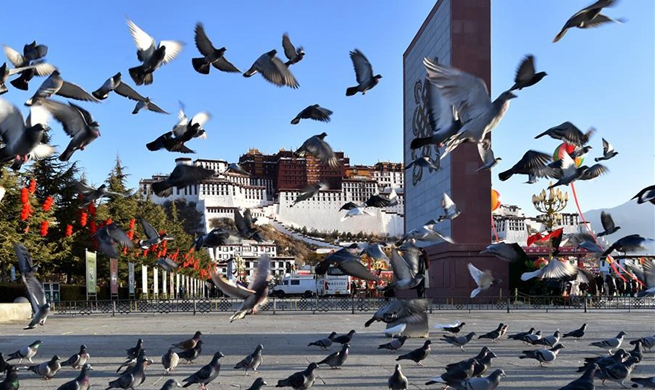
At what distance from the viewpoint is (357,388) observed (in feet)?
32.2

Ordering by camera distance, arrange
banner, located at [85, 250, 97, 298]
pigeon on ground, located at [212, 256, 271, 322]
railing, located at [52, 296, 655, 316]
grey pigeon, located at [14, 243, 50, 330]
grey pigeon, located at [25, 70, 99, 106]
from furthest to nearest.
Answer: railing, located at [52, 296, 655, 316] → banner, located at [85, 250, 97, 298] → grey pigeon, located at [14, 243, 50, 330] → grey pigeon, located at [25, 70, 99, 106] → pigeon on ground, located at [212, 256, 271, 322]

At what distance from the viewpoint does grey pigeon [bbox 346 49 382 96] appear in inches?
432

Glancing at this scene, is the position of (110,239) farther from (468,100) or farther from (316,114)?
(468,100)

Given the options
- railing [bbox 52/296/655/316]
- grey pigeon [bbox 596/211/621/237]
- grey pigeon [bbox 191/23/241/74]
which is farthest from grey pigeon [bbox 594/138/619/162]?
railing [bbox 52/296/655/316]

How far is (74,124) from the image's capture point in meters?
9.01

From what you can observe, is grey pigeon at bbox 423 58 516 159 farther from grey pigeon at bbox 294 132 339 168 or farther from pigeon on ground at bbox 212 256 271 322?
grey pigeon at bbox 294 132 339 168

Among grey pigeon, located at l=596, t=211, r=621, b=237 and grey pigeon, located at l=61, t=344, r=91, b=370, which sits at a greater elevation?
grey pigeon, located at l=596, t=211, r=621, b=237

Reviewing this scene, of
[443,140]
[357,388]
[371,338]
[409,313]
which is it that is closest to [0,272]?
[371,338]

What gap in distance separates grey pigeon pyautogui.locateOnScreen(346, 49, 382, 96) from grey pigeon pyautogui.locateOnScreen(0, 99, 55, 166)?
4.34 metres

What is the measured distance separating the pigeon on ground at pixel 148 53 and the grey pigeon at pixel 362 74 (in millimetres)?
2557

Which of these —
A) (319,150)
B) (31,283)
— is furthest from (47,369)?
(319,150)

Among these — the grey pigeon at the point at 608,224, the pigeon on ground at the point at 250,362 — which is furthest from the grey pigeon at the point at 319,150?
the grey pigeon at the point at 608,224

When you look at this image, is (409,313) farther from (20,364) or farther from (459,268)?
(459,268)

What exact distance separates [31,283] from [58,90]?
2644 mm
